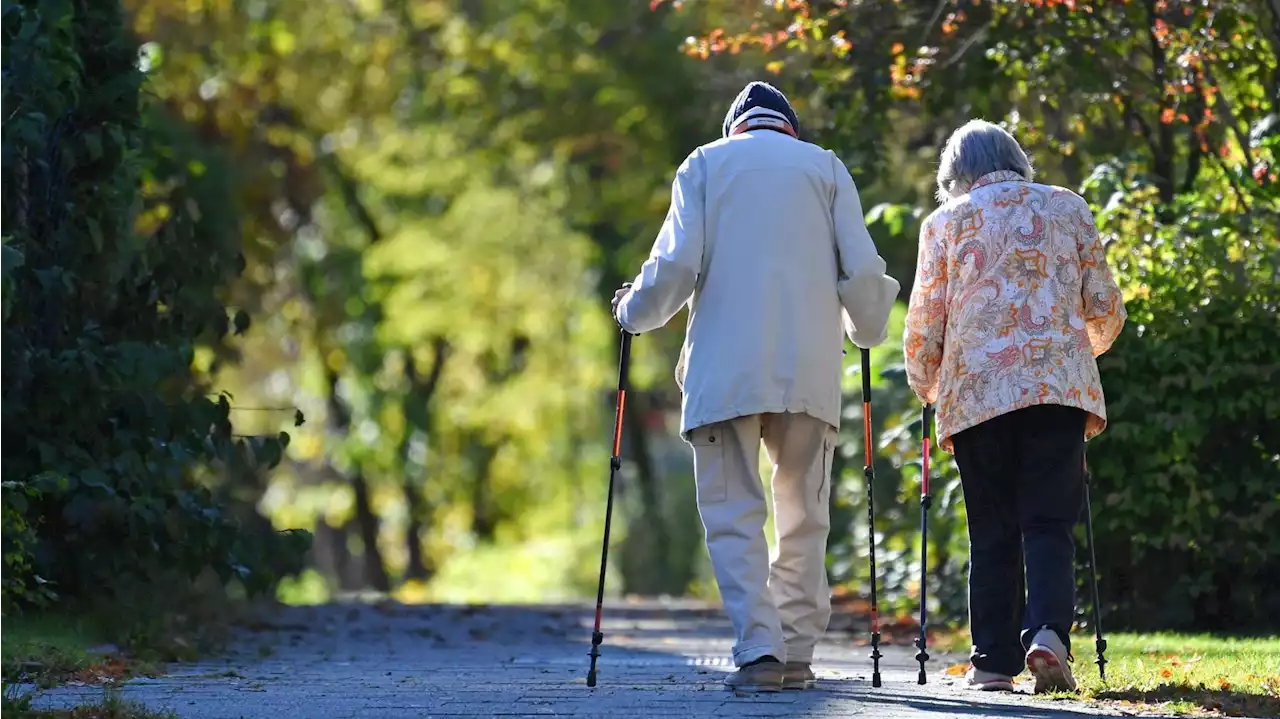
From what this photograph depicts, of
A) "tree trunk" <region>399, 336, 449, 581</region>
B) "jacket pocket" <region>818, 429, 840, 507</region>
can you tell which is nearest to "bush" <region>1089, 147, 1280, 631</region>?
"jacket pocket" <region>818, 429, 840, 507</region>

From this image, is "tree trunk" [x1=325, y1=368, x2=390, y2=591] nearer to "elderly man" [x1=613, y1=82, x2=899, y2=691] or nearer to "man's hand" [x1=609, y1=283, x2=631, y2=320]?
"man's hand" [x1=609, y1=283, x2=631, y2=320]

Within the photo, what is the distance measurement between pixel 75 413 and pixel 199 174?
10.4 m

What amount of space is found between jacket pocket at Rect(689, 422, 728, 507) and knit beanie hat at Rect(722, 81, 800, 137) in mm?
1108

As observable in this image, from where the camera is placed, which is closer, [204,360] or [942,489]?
[942,489]

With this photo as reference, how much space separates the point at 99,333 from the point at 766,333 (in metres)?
4.19

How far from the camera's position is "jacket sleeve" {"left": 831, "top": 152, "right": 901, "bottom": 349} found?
7.41 metres

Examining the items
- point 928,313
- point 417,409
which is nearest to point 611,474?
point 928,313

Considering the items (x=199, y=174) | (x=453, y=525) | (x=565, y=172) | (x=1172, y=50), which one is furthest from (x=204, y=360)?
(x=453, y=525)

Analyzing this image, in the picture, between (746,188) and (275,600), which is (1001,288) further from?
(275,600)

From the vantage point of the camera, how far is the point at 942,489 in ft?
37.5

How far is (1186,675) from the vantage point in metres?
7.45

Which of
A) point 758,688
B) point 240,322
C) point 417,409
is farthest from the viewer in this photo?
Answer: point 417,409

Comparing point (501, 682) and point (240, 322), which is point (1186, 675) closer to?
point (501, 682)

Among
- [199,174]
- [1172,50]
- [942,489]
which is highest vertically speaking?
[199,174]
